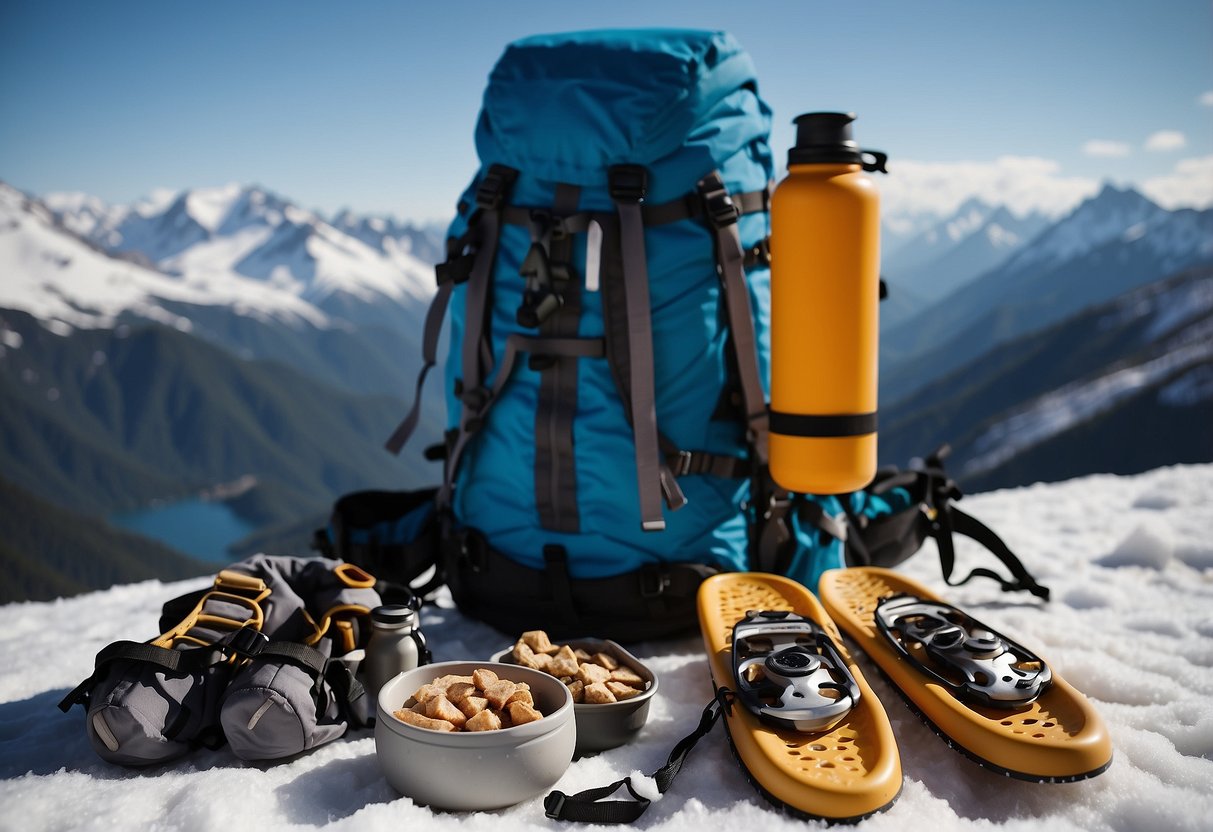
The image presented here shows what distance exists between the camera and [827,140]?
249cm

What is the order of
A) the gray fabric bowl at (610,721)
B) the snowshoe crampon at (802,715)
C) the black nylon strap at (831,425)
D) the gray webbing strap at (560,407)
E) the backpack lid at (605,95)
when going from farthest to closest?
the gray webbing strap at (560,407)
the backpack lid at (605,95)
the black nylon strap at (831,425)
the gray fabric bowl at (610,721)
the snowshoe crampon at (802,715)

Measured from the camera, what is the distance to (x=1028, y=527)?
4.65 metres

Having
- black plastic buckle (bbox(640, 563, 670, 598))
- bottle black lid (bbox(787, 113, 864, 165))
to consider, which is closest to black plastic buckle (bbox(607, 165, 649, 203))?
bottle black lid (bbox(787, 113, 864, 165))

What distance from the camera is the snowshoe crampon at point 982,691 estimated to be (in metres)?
1.97

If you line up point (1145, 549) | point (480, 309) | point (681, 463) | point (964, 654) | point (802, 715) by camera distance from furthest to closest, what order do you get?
point (1145, 549)
point (480, 309)
point (681, 463)
point (964, 654)
point (802, 715)

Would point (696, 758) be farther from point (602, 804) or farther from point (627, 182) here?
point (627, 182)

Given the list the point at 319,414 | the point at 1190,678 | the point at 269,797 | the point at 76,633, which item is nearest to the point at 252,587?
the point at 269,797

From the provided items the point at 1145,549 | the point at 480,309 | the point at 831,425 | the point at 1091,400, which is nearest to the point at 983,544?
the point at 1145,549

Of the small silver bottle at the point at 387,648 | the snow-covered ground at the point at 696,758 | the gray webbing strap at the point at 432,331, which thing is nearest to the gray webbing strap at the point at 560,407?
the gray webbing strap at the point at 432,331

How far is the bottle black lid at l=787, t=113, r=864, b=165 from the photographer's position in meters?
2.48

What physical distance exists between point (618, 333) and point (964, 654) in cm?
140

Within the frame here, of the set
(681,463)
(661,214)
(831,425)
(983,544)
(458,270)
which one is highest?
(661,214)

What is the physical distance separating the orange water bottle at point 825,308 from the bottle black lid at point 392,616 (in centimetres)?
120

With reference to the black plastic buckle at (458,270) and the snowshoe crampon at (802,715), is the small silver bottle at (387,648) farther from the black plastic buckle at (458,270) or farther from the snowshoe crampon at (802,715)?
the black plastic buckle at (458,270)
